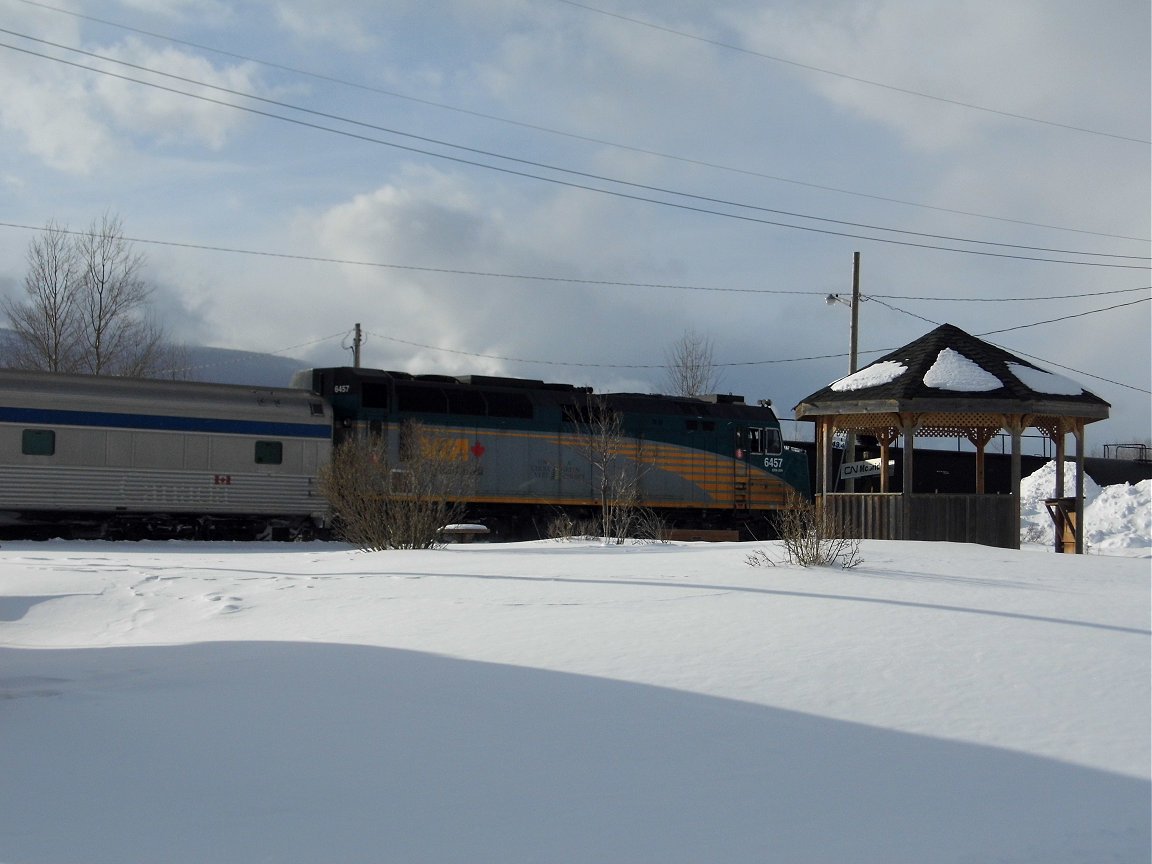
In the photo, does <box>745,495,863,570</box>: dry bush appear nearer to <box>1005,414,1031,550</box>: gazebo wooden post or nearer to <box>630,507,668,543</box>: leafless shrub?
<box>1005,414,1031,550</box>: gazebo wooden post

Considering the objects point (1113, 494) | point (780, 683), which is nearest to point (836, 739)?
point (780, 683)

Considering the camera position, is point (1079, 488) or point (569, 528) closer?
point (1079, 488)

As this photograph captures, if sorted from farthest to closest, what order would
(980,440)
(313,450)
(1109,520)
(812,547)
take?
(1109,520) < (313,450) < (980,440) < (812,547)

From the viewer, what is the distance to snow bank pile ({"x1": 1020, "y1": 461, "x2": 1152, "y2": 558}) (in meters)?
28.2

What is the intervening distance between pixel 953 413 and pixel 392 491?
9487 mm

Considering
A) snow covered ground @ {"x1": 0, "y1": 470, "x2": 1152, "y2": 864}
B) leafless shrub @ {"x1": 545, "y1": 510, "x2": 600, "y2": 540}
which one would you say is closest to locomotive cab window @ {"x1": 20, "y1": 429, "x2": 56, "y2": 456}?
leafless shrub @ {"x1": 545, "y1": 510, "x2": 600, "y2": 540}

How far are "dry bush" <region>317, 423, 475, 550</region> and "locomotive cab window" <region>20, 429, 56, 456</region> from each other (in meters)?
5.25

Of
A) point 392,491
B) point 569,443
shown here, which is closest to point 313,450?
point 392,491

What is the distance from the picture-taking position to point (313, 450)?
24.8 meters

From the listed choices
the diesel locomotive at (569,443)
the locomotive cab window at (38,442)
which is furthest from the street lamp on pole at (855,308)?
the locomotive cab window at (38,442)

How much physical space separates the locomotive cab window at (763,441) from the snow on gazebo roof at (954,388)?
31.0 feet

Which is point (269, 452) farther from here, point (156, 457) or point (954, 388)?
point (954, 388)

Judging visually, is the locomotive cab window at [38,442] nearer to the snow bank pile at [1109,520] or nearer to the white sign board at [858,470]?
the white sign board at [858,470]

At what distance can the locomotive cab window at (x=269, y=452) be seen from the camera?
953 inches
